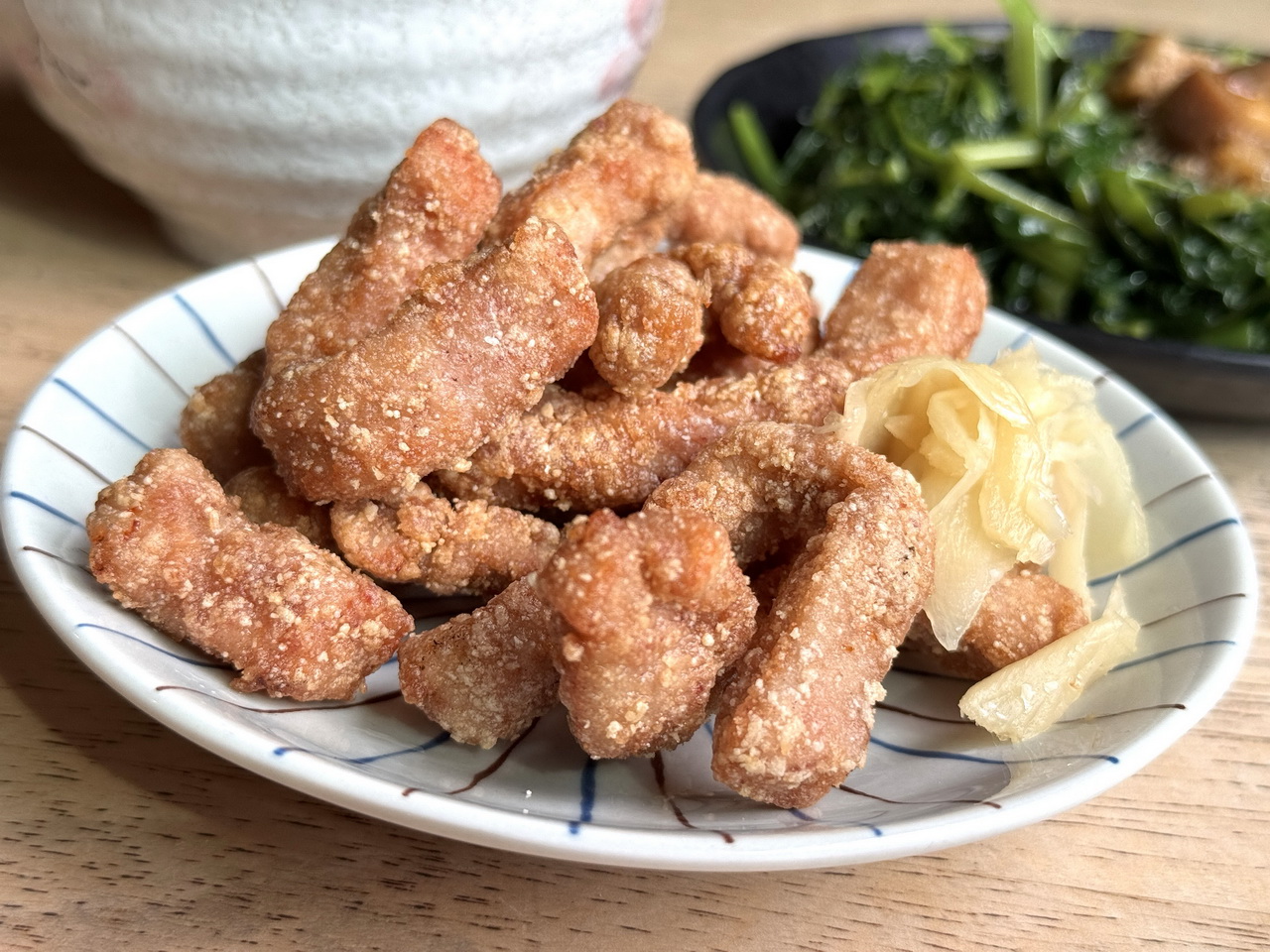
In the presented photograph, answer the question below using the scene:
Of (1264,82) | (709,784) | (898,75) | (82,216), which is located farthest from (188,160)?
(1264,82)

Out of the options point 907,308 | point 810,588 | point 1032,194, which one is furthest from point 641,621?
point 1032,194

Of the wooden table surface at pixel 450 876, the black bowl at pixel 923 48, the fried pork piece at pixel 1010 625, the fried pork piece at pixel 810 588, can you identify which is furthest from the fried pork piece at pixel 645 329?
the black bowl at pixel 923 48

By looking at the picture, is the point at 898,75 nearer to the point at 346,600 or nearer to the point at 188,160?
the point at 188,160

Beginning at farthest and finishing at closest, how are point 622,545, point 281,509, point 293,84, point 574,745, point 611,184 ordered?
point 293,84 → point 611,184 → point 281,509 → point 574,745 → point 622,545

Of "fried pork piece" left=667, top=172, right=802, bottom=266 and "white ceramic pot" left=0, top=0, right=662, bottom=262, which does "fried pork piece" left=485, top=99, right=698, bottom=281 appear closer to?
"fried pork piece" left=667, top=172, right=802, bottom=266

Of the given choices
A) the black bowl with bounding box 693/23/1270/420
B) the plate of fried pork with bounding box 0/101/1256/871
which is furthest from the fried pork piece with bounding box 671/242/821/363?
the black bowl with bounding box 693/23/1270/420

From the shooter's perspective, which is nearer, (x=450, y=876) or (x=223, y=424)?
(x=450, y=876)

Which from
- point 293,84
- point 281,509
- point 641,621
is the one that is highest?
point 293,84

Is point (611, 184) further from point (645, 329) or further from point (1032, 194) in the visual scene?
point (1032, 194)
